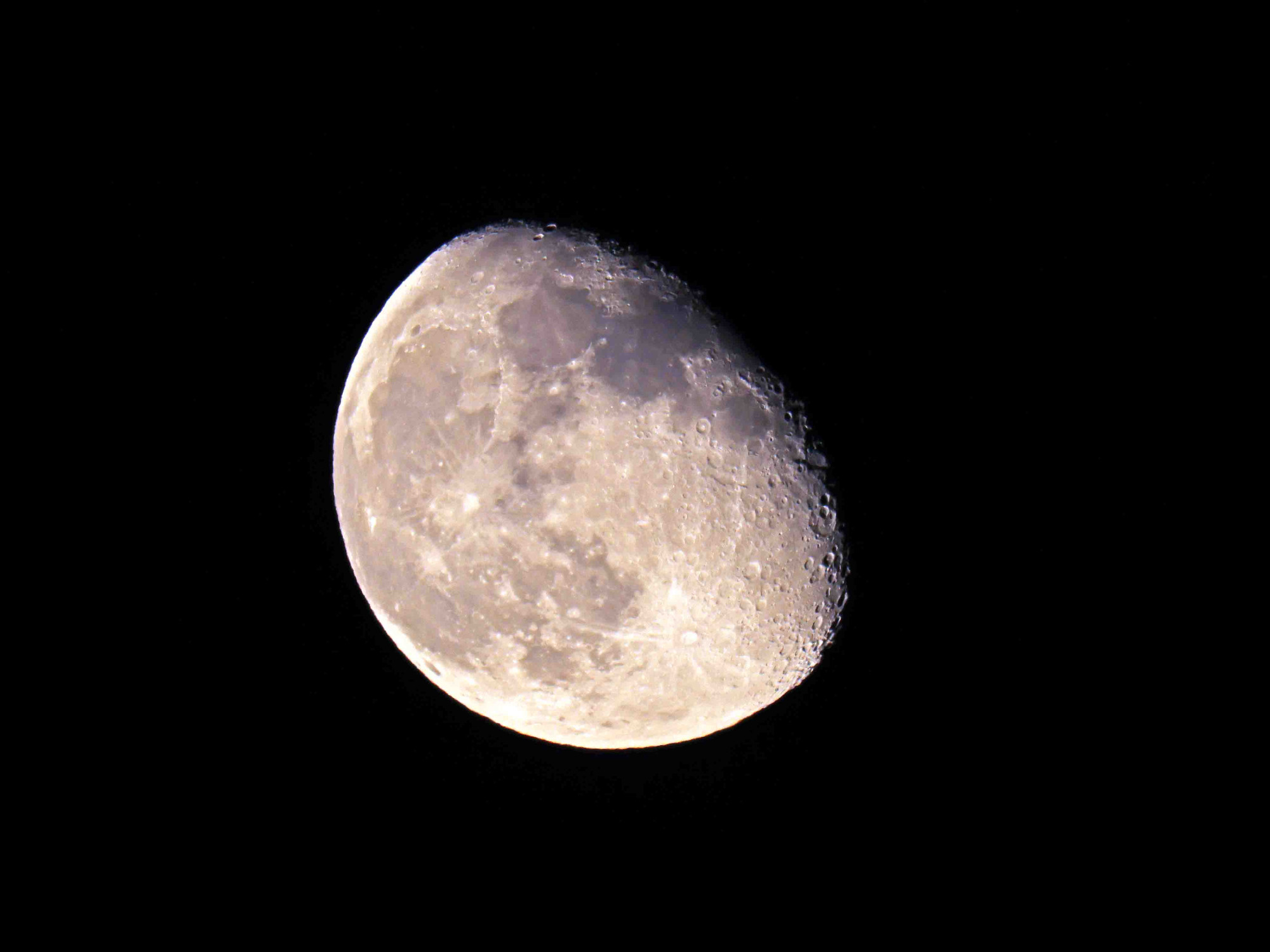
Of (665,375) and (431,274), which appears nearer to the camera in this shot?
(665,375)

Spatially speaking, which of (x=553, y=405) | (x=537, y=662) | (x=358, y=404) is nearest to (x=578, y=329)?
(x=553, y=405)

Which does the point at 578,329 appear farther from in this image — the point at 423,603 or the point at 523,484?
the point at 423,603

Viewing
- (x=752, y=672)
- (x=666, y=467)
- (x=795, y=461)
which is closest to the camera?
(x=666, y=467)

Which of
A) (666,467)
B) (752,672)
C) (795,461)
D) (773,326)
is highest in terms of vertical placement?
(773,326)

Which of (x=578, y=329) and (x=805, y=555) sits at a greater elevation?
(x=578, y=329)

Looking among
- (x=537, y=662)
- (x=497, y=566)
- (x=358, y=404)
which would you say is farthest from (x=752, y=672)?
(x=358, y=404)

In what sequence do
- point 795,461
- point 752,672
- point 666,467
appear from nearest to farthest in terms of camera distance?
point 666,467
point 795,461
point 752,672
